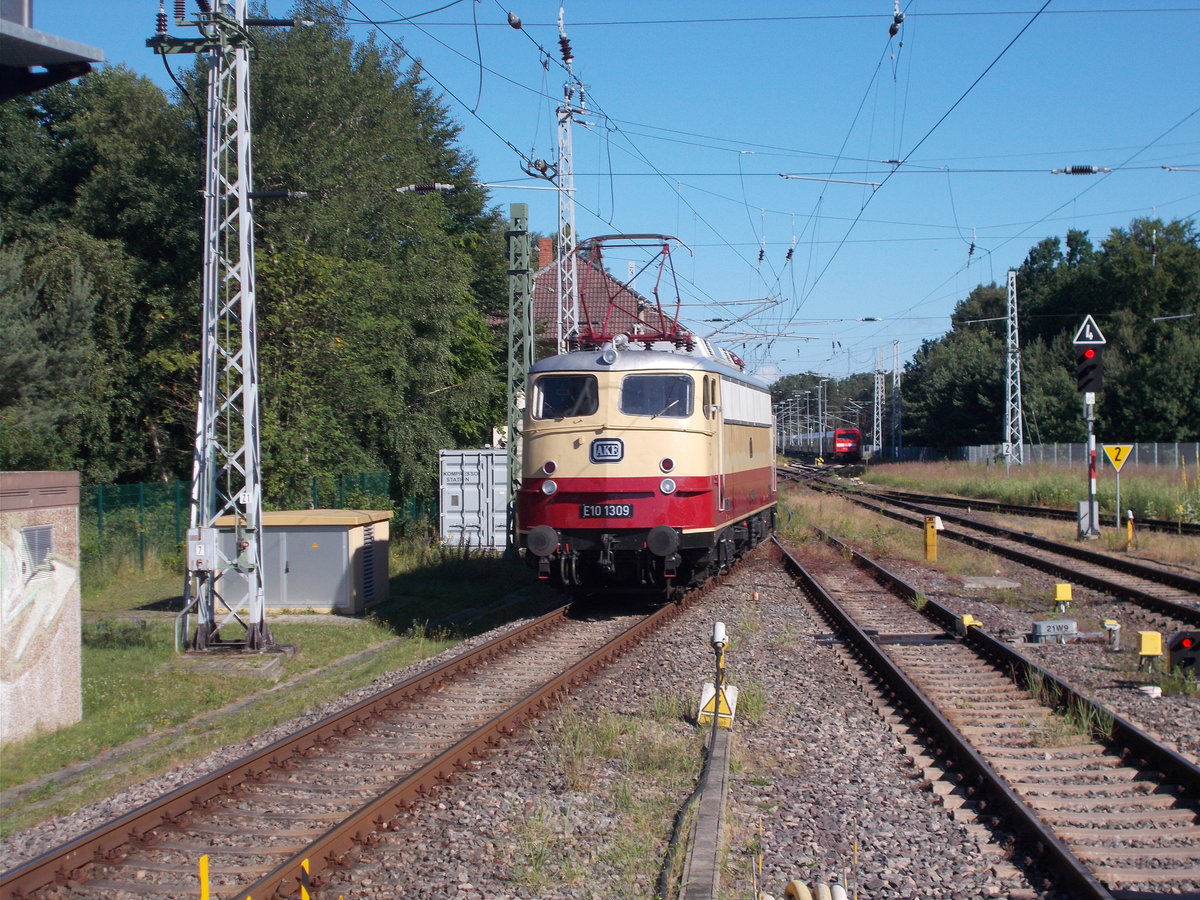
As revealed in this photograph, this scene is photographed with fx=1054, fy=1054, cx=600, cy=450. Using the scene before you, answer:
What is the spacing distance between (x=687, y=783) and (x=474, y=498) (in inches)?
619

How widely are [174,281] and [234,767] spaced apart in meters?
21.8

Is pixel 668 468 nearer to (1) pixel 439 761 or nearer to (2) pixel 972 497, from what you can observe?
(1) pixel 439 761

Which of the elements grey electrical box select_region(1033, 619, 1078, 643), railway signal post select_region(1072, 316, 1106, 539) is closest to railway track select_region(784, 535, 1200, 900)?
grey electrical box select_region(1033, 619, 1078, 643)

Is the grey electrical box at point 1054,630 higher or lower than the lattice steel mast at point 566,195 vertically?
lower

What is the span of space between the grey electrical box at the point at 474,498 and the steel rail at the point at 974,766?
35.3 feet

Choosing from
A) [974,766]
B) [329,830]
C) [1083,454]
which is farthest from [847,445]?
[329,830]

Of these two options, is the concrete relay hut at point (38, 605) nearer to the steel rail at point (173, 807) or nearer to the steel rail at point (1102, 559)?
the steel rail at point (173, 807)

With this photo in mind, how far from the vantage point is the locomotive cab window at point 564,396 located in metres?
13.6

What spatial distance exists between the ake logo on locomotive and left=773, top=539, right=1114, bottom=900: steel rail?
342 cm

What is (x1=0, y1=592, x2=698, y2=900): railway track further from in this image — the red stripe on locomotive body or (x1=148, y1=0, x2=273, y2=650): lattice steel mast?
(x1=148, y1=0, x2=273, y2=650): lattice steel mast

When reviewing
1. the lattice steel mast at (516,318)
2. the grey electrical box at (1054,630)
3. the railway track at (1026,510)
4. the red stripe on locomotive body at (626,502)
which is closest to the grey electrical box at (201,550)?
the red stripe on locomotive body at (626,502)

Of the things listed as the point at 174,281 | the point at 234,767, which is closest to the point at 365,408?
the point at 174,281

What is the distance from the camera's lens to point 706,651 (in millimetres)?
11578

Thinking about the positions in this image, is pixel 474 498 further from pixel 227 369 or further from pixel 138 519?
pixel 227 369
